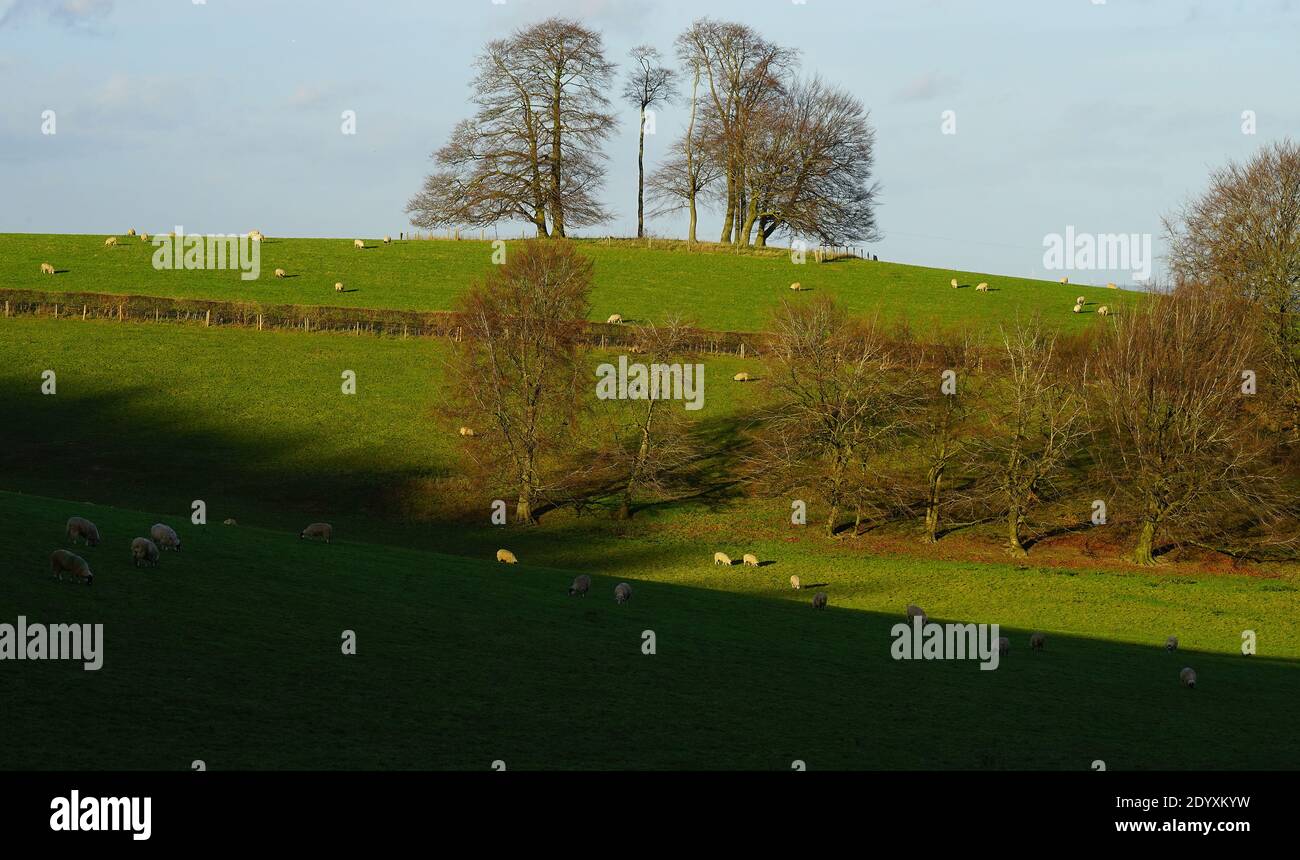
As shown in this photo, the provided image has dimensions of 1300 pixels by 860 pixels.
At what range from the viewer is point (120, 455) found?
206 ft

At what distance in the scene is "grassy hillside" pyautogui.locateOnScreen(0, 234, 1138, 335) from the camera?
89500mm

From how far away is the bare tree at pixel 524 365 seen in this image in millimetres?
63031

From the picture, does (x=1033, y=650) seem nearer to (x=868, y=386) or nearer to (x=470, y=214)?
(x=868, y=386)

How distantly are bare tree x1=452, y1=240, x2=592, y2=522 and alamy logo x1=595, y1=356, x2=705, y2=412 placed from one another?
3318mm

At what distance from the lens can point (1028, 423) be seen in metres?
62.8

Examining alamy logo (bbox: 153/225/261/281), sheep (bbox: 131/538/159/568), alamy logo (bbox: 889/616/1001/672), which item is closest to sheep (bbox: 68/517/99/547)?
sheep (bbox: 131/538/159/568)

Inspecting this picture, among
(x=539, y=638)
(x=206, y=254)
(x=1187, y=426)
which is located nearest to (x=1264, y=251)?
(x=1187, y=426)

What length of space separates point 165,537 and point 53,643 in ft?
31.8

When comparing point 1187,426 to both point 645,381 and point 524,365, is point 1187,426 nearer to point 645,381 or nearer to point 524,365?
point 645,381

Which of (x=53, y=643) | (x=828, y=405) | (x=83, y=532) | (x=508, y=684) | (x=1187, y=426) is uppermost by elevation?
(x=828, y=405)

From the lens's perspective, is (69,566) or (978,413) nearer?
(69,566)

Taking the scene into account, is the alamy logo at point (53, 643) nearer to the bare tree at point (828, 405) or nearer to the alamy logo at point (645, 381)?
the bare tree at point (828, 405)
